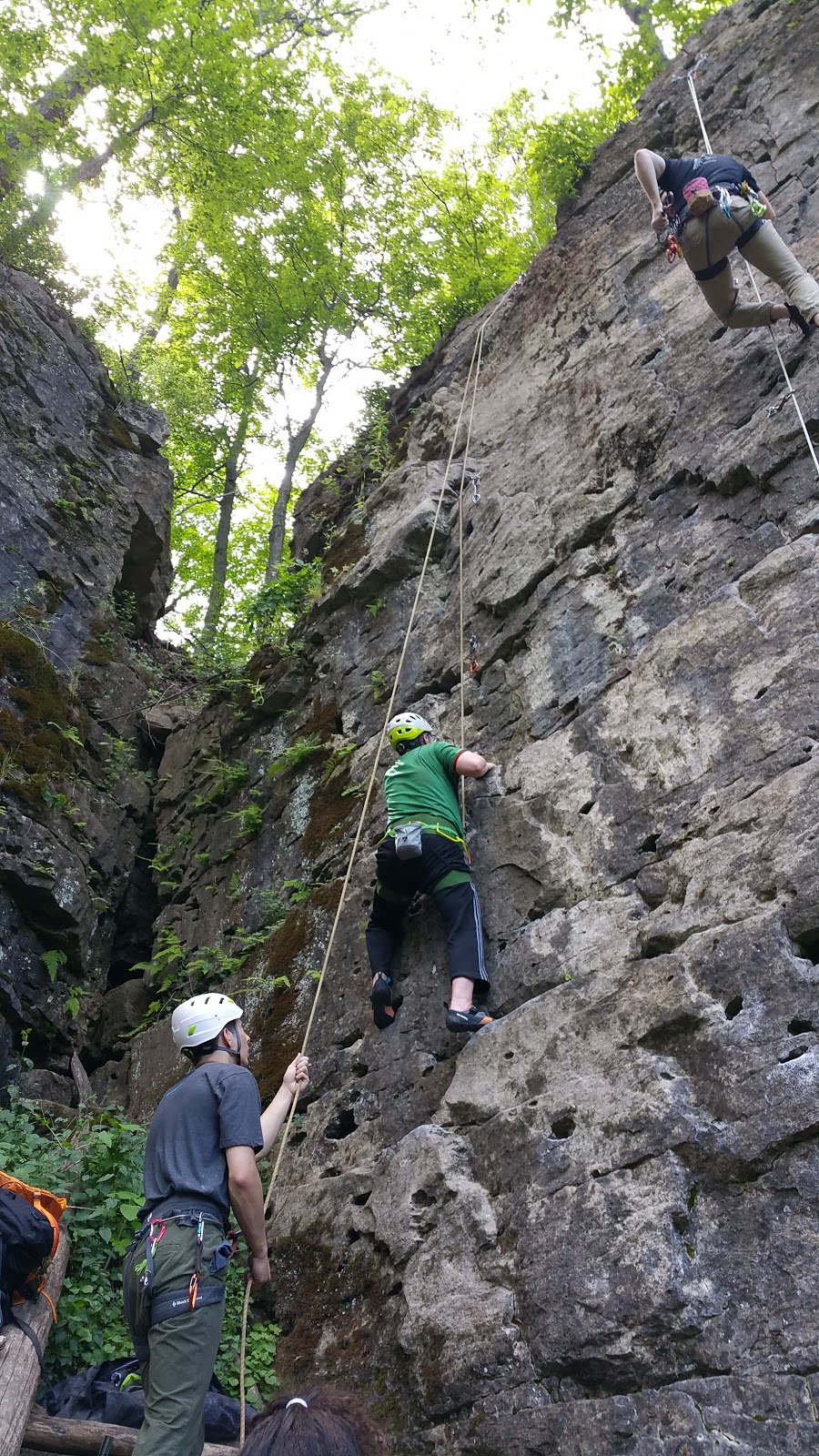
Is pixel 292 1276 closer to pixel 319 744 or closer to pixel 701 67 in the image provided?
pixel 319 744

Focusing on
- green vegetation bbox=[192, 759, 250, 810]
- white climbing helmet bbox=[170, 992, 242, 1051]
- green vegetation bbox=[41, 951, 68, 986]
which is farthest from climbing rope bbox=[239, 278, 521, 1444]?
green vegetation bbox=[41, 951, 68, 986]

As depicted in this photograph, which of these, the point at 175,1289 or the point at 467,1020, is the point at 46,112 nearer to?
the point at 467,1020

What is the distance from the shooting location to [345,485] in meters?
11.9

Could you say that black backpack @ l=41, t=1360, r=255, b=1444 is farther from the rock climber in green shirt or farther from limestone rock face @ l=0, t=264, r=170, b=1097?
limestone rock face @ l=0, t=264, r=170, b=1097

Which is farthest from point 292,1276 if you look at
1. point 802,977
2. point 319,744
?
point 319,744

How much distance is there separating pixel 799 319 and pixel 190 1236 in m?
5.68

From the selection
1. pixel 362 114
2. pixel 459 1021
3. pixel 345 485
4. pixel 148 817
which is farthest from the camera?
pixel 362 114

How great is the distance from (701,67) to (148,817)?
348 inches

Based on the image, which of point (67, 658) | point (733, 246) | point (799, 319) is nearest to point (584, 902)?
point (799, 319)

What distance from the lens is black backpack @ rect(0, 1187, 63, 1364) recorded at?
3.97m

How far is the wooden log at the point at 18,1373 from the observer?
143 inches

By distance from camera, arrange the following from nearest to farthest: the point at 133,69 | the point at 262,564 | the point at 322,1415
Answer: the point at 322,1415 < the point at 133,69 < the point at 262,564

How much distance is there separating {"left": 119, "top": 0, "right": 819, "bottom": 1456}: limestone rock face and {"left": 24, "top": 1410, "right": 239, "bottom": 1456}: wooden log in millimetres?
979

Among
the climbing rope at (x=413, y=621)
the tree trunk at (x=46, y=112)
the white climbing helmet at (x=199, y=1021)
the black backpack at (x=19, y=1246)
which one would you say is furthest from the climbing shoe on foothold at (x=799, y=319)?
the tree trunk at (x=46, y=112)
